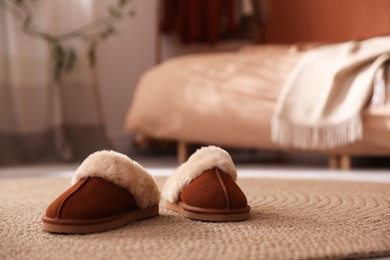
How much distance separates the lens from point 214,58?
9.29 feet

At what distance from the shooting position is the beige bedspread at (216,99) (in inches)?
102

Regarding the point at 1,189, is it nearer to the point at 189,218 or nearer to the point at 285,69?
the point at 189,218

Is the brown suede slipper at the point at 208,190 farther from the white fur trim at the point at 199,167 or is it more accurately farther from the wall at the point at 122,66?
the wall at the point at 122,66

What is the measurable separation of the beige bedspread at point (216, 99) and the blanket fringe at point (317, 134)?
0.25 feet

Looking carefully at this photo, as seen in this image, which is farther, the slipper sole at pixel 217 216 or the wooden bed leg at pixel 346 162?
the wooden bed leg at pixel 346 162

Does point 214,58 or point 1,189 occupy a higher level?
point 214,58

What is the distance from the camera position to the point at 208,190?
1193mm

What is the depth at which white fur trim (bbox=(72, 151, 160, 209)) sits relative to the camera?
1158 millimetres

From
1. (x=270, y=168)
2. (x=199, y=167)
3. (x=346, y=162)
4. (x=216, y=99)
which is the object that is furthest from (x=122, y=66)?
(x=199, y=167)

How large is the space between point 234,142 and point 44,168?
0.74 m

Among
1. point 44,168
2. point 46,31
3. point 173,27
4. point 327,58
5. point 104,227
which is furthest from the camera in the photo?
point 173,27

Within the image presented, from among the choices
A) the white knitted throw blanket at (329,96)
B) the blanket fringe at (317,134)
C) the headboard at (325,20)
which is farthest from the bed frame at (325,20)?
the blanket fringe at (317,134)

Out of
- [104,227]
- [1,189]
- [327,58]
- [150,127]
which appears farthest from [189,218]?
[150,127]

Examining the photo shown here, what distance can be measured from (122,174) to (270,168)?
1572 mm
